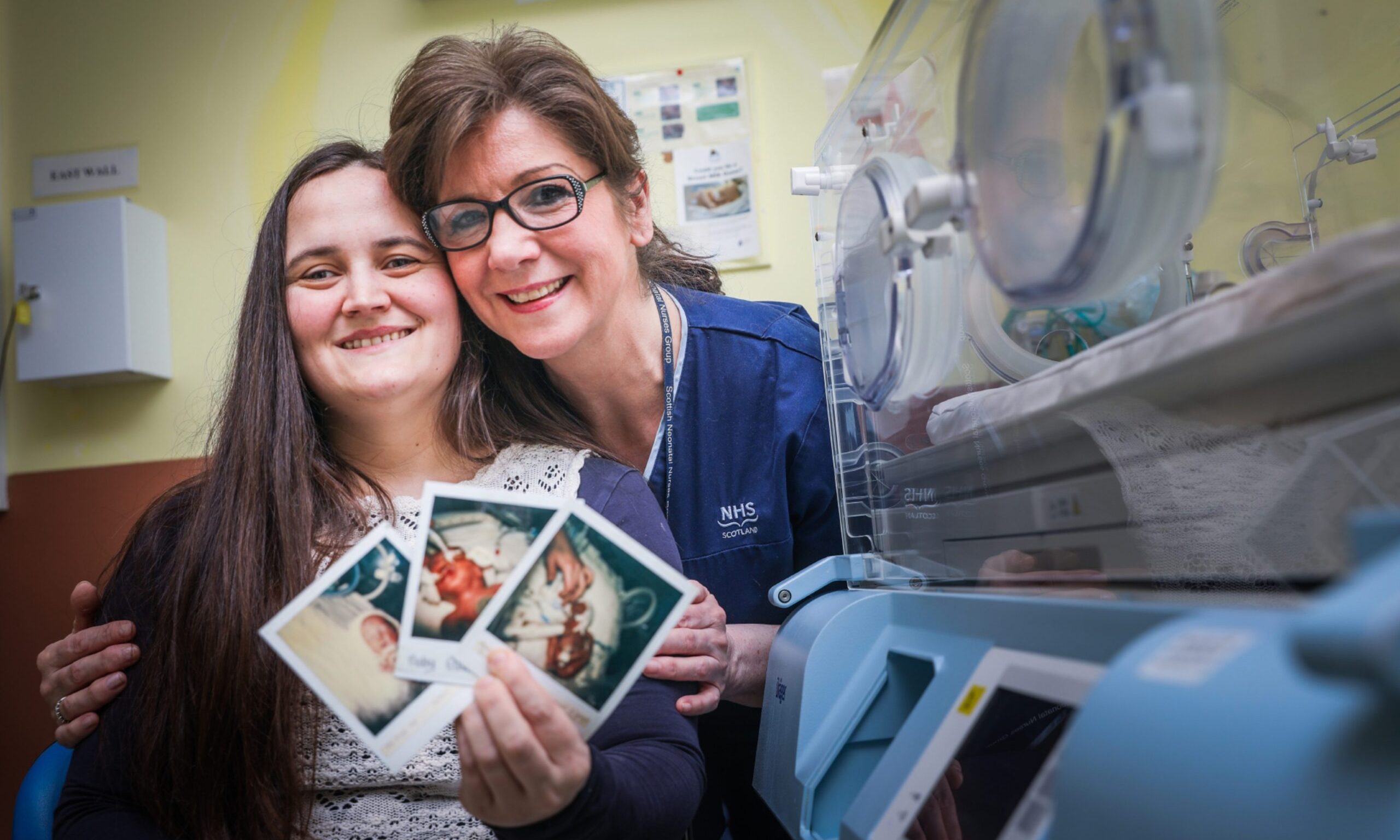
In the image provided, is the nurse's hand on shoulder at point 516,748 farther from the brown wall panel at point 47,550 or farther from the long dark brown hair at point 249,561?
the brown wall panel at point 47,550

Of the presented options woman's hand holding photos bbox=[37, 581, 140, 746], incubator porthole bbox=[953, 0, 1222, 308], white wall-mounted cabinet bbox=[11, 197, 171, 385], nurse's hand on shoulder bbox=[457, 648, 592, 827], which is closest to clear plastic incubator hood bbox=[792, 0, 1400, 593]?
incubator porthole bbox=[953, 0, 1222, 308]

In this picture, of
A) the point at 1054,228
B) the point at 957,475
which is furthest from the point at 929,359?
the point at 1054,228

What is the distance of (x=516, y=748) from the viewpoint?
82cm

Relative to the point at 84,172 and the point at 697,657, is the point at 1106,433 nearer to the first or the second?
the point at 697,657

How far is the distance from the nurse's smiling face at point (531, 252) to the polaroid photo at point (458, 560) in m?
0.49

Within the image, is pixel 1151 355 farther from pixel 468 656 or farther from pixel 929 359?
pixel 468 656

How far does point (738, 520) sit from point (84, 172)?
220 cm

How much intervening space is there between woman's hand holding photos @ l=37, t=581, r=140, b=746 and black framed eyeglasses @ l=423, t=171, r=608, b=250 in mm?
661

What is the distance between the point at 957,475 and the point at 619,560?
0.44 meters

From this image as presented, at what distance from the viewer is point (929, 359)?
1119 millimetres

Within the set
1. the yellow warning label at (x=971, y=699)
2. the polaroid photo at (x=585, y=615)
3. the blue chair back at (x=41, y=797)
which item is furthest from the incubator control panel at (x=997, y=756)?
the blue chair back at (x=41, y=797)

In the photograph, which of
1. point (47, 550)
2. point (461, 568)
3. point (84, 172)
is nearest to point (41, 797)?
point (461, 568)

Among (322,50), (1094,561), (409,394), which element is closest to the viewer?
(1094,561)

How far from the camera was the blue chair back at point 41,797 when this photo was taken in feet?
4.36
